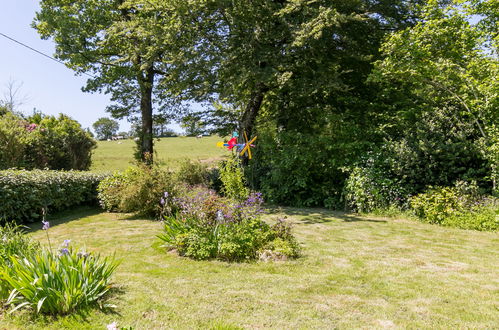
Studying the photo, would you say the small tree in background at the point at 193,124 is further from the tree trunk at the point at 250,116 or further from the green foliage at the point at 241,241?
the green foliage at the point at 241,241

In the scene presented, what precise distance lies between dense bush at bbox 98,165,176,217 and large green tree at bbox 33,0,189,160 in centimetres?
534

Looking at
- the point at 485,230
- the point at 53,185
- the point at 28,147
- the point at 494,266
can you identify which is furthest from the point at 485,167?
the point at 28,147

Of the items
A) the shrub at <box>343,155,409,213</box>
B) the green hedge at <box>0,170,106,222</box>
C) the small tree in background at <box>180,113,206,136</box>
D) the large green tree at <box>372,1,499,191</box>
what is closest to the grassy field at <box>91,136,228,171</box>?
the small tree in background at <box>180,113,206,136</box>

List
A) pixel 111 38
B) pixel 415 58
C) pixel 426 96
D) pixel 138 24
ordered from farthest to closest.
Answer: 1. pixel 111 38
2. pixel 138 24
3. pixel 426 96
4. pixel 415 58

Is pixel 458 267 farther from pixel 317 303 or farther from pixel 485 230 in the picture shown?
pixel 485 230

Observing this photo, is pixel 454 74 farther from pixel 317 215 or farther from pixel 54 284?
pixel 54 284

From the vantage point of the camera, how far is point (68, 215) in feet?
30.6

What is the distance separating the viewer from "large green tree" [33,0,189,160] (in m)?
13.2

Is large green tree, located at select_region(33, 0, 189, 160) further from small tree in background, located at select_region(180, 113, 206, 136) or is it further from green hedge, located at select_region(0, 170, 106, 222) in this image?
green hedge, located at select_region(0, 170, 106, 222)

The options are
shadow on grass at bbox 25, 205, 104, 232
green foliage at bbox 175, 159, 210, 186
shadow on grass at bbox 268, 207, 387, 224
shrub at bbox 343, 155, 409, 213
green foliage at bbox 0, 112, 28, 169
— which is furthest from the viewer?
green foliage at bbox 175, 159, 210, 186

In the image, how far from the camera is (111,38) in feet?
48.0

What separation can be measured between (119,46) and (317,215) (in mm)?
13085

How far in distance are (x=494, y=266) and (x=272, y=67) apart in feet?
28.2

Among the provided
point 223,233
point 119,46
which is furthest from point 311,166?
point 119,46
